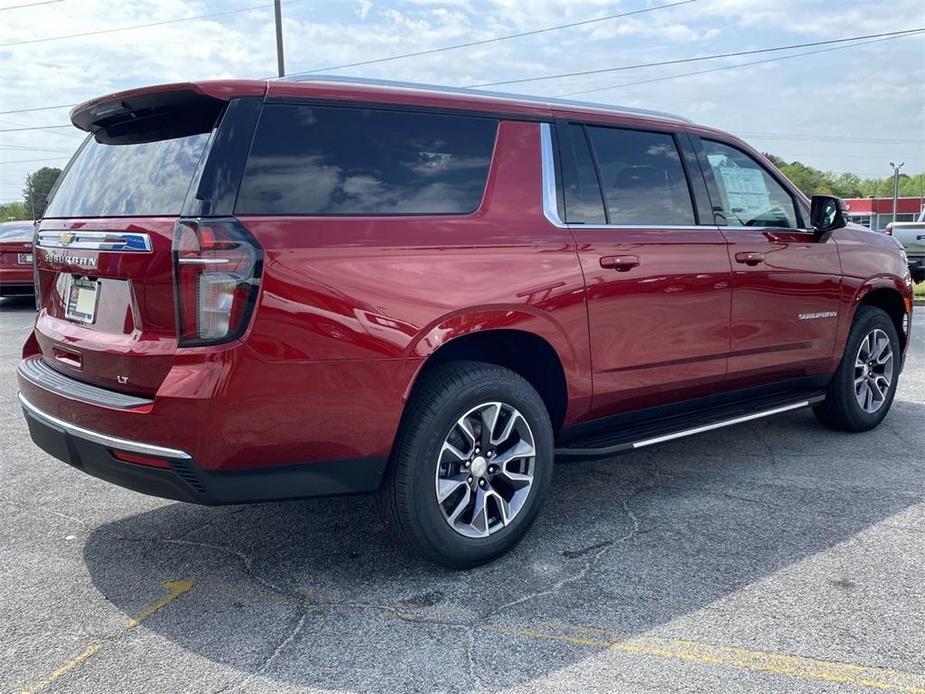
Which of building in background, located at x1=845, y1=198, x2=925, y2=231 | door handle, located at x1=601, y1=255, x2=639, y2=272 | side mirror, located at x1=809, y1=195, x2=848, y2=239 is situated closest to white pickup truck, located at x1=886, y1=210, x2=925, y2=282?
side mirror, located at x1=809, y1=195, x2=848, y2=239

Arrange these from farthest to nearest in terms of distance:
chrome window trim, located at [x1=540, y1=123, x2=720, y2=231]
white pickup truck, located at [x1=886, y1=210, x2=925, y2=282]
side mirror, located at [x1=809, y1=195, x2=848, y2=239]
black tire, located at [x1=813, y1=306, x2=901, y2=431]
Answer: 1. white pickup truck, located at [x1=886, y1=210, x2=925, y2=282]
2. black tire, located at [x1=813, y1=306, x2=901, y2=431]
3. side mirror, located at [x1=809, y1=195, x2=848, y2=239]
4. chrome window trim, located at [x1=540, y1=123, x2=720, y2=231]

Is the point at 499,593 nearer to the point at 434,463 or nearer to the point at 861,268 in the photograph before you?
the point at 434,463

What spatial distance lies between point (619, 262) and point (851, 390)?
2.48 meters

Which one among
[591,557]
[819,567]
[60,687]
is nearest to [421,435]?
[591,557]

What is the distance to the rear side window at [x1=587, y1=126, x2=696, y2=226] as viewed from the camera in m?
4.09

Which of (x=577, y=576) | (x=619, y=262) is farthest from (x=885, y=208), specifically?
(x=577, y=576)

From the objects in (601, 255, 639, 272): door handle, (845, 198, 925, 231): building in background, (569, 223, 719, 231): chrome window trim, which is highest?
(569, 223, 719, 231): chrome window trim

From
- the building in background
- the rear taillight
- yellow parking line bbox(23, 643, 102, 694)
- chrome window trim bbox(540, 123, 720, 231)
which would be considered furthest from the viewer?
the building in background

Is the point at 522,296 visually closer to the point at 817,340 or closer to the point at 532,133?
the point at 532,133

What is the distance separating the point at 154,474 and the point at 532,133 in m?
2.13

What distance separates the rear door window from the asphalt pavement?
1.43 meters

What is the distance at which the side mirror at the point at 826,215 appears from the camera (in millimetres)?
5098

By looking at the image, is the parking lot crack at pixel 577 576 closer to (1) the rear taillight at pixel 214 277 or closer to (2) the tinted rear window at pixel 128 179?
(1) the rear taillight at pixel 214 277

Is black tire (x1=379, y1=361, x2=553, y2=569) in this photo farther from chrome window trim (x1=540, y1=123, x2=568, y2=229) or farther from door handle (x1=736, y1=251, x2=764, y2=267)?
door handle (x1=736, y1=251, x2=764, y2=267)
